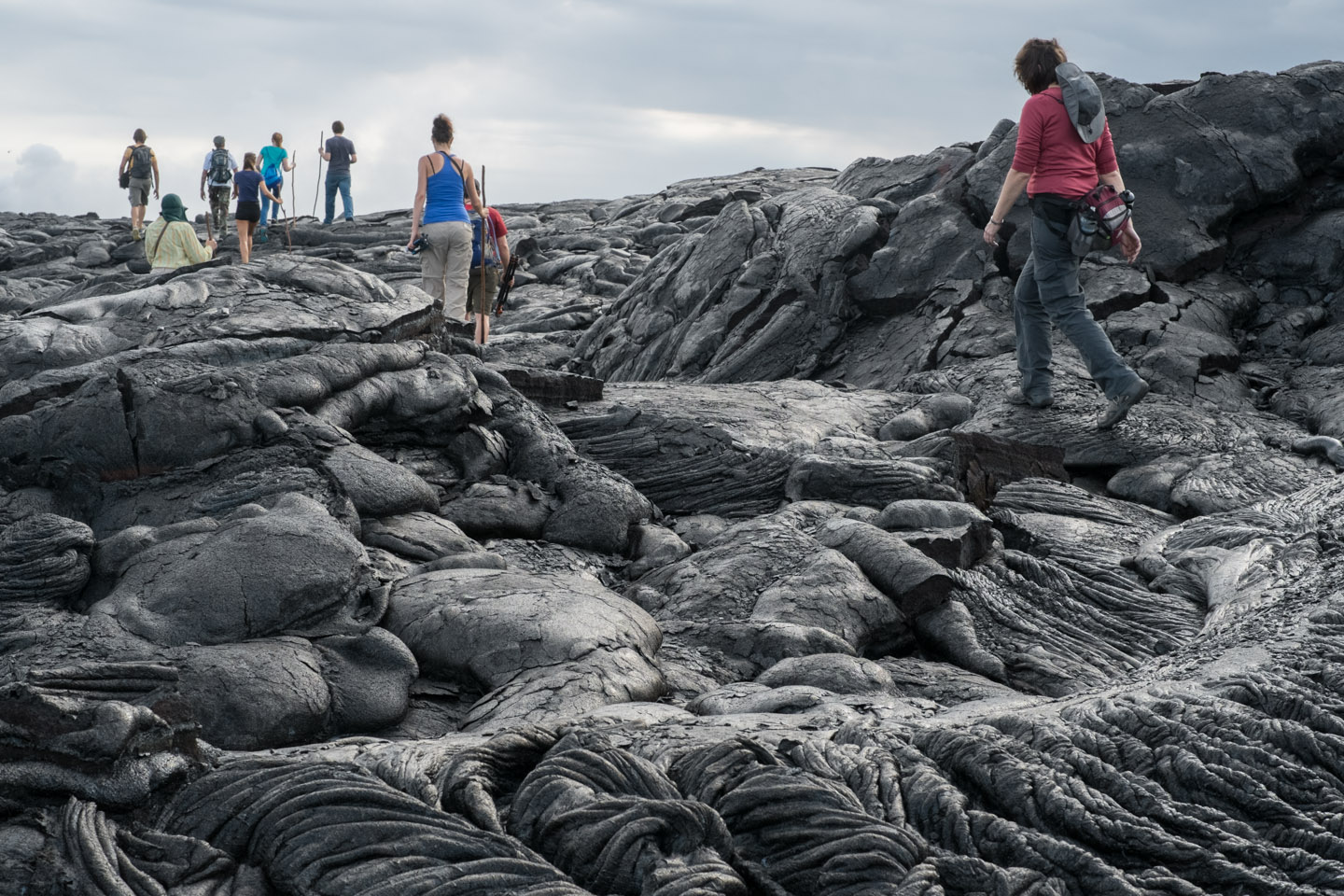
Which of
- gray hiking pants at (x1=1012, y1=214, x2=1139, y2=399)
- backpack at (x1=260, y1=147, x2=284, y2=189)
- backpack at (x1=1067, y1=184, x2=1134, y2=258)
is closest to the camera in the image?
backpack at (x1=1067, y1=184, x2=1134, y2=258)

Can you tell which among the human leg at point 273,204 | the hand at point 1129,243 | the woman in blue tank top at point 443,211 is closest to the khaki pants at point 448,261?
the woman in blue tank top at point 443,211

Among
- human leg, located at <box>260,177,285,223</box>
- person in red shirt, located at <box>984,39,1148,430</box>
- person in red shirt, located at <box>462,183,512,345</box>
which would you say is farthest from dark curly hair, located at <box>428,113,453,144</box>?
human leg, located at <box>260,177,285,223</box>

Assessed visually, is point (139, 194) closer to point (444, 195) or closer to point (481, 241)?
point (481, 241)

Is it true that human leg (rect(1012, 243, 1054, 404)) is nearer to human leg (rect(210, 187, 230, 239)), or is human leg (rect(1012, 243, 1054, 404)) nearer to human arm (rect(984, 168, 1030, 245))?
human arm (rect(984, 168, 1030, 245))

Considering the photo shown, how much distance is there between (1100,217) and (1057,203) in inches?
13.9

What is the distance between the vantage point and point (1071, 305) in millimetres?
9469

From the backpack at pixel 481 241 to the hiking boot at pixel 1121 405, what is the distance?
671 centimetres

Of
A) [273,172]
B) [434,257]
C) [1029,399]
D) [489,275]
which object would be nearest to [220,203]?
[273,172]

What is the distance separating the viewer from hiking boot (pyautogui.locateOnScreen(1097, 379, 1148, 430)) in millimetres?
9516

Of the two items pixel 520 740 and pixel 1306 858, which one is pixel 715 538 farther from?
pixel 1306 858

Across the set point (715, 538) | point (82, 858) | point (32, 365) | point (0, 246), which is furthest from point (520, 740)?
point (0, 246)

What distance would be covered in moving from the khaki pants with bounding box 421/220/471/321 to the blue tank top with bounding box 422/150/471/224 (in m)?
0.07

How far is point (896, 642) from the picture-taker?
6578mm

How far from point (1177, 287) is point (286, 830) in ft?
36.9
